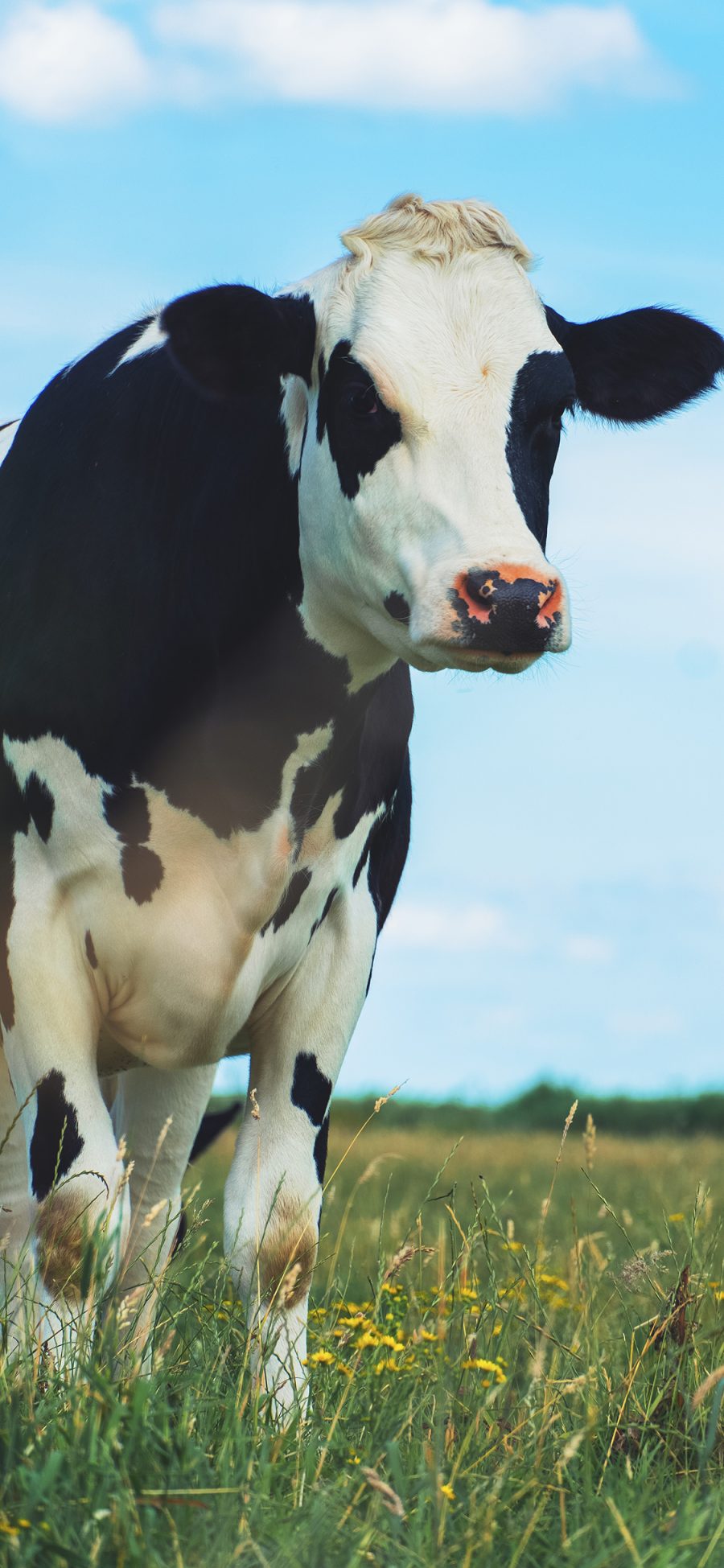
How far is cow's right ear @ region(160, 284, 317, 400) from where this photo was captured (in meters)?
A: 4.31

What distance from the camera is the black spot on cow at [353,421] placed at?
411cm

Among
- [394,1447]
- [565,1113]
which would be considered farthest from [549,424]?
[565,1113]

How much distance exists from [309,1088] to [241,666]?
1260 mm

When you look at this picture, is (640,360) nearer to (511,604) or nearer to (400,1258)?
(511,604)

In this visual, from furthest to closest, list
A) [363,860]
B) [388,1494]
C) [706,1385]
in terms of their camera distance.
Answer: [363,860] → [706,1385] → [388,1494]

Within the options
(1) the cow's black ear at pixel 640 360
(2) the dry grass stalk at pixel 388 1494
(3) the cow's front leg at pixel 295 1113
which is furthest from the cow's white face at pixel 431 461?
(2) the dry grass stalk at pixel 388 1494

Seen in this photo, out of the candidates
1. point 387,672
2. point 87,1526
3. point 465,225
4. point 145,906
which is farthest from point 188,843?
point 87,1526

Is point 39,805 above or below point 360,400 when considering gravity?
below

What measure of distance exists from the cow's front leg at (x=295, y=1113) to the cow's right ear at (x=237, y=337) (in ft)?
4.96

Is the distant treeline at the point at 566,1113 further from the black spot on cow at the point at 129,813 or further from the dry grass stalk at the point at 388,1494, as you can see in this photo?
the dry grass stalk at the point at 388,1494

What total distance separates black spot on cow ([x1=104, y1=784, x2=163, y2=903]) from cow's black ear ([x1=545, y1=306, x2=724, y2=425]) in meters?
1.71

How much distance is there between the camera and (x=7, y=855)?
15.8ft

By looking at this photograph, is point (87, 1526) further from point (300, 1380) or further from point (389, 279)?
point (389, 279)

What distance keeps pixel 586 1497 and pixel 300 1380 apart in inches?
57.6
